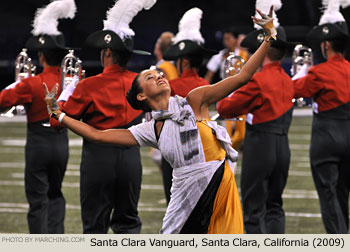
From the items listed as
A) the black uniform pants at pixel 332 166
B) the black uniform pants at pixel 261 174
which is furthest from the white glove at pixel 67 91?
the black uniform pants at pixel 332 166

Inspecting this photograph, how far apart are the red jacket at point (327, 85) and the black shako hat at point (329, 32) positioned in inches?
8.9

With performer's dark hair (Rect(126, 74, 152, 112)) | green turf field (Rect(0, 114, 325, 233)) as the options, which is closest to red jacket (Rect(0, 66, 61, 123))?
green turf field (Rect(0, 114, 325, 233))

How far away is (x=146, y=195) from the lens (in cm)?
1009

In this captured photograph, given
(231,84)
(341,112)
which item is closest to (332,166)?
(341,112)

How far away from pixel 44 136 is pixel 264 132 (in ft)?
6.04

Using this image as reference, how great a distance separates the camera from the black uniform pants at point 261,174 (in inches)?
251

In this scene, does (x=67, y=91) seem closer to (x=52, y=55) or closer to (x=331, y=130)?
(x=52, y=55)

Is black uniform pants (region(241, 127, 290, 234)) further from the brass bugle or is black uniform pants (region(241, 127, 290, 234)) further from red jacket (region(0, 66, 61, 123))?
red jacket (region(0, 66, 61, 123))

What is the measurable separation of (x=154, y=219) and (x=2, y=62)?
16.0 metres

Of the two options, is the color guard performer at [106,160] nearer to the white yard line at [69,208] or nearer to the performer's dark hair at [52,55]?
the performer's dark hair at [52,55]

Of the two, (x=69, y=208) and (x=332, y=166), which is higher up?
(x=332, y=166)

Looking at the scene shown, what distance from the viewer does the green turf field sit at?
8.09 meters

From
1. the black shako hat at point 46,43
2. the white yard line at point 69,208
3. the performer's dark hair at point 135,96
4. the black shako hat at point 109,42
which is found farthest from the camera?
the white yard line at point 69,208

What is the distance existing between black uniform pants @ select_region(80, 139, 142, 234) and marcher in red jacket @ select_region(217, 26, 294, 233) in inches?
42.0
